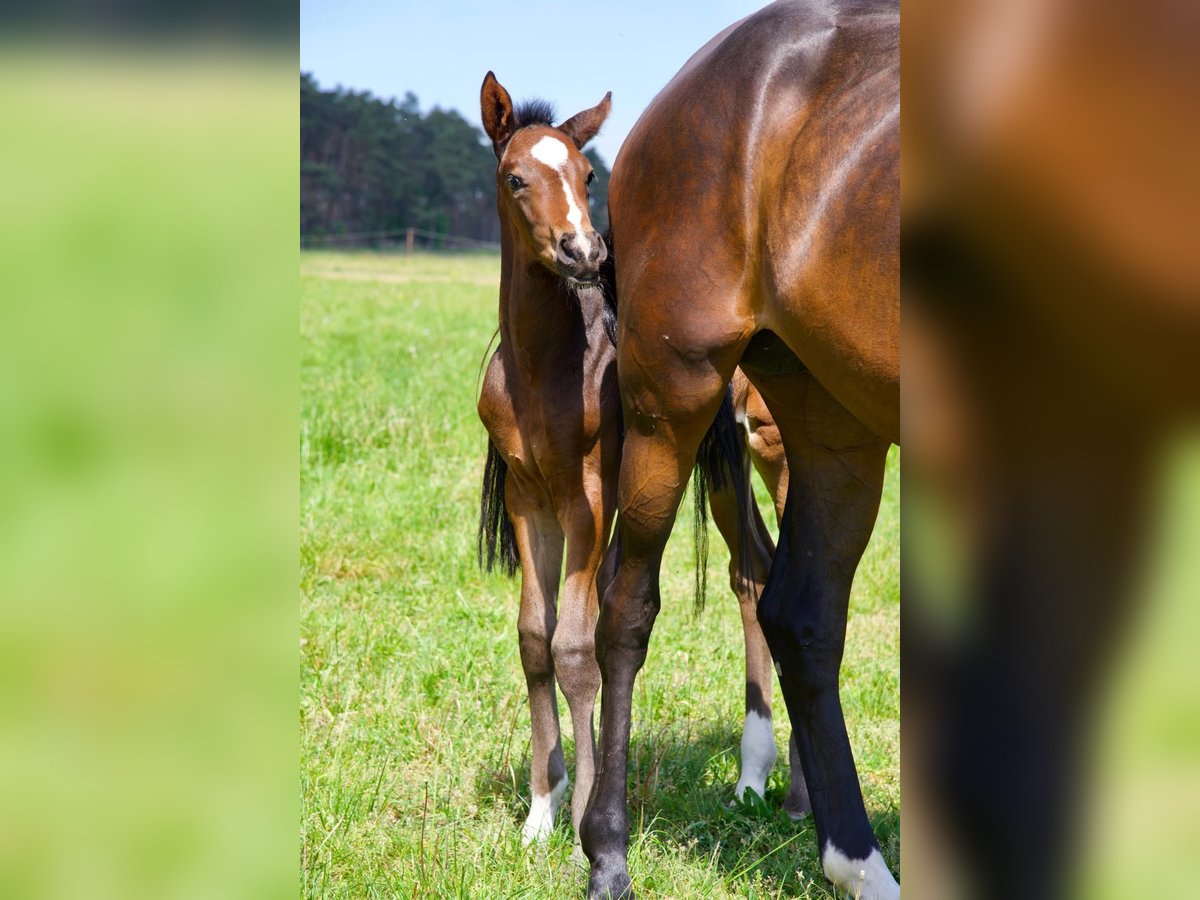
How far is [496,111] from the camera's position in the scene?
3.38 meters

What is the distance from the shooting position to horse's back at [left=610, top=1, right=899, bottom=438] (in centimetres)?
201

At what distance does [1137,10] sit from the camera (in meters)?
0.45

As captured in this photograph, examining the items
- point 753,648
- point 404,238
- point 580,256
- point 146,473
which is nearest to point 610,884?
point 753,648

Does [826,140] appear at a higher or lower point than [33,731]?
higher

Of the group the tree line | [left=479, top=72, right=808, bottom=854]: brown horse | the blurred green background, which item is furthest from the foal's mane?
the tree line

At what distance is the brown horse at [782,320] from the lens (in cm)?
207

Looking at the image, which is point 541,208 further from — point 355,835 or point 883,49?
point 355,835

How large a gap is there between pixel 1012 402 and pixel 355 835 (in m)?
2.67

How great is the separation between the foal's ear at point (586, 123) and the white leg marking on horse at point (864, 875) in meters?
2.15

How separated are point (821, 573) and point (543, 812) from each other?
1145 millimetres

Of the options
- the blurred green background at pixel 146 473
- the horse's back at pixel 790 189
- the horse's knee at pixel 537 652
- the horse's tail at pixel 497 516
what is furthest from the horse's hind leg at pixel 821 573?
the blurred green background at pixel 146 473

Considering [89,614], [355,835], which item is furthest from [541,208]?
[89,614]

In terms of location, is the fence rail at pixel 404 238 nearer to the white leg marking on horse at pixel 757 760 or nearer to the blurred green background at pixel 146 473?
the white leg marking on horse at pixel 757 760

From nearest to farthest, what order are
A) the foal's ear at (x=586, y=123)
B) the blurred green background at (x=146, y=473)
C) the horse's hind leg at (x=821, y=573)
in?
1. the blurred green background at (x=146, y=473)
2. the horse's hind leg at (x=821, y=573)
3. the foal's ear at (x=586, y=123)
